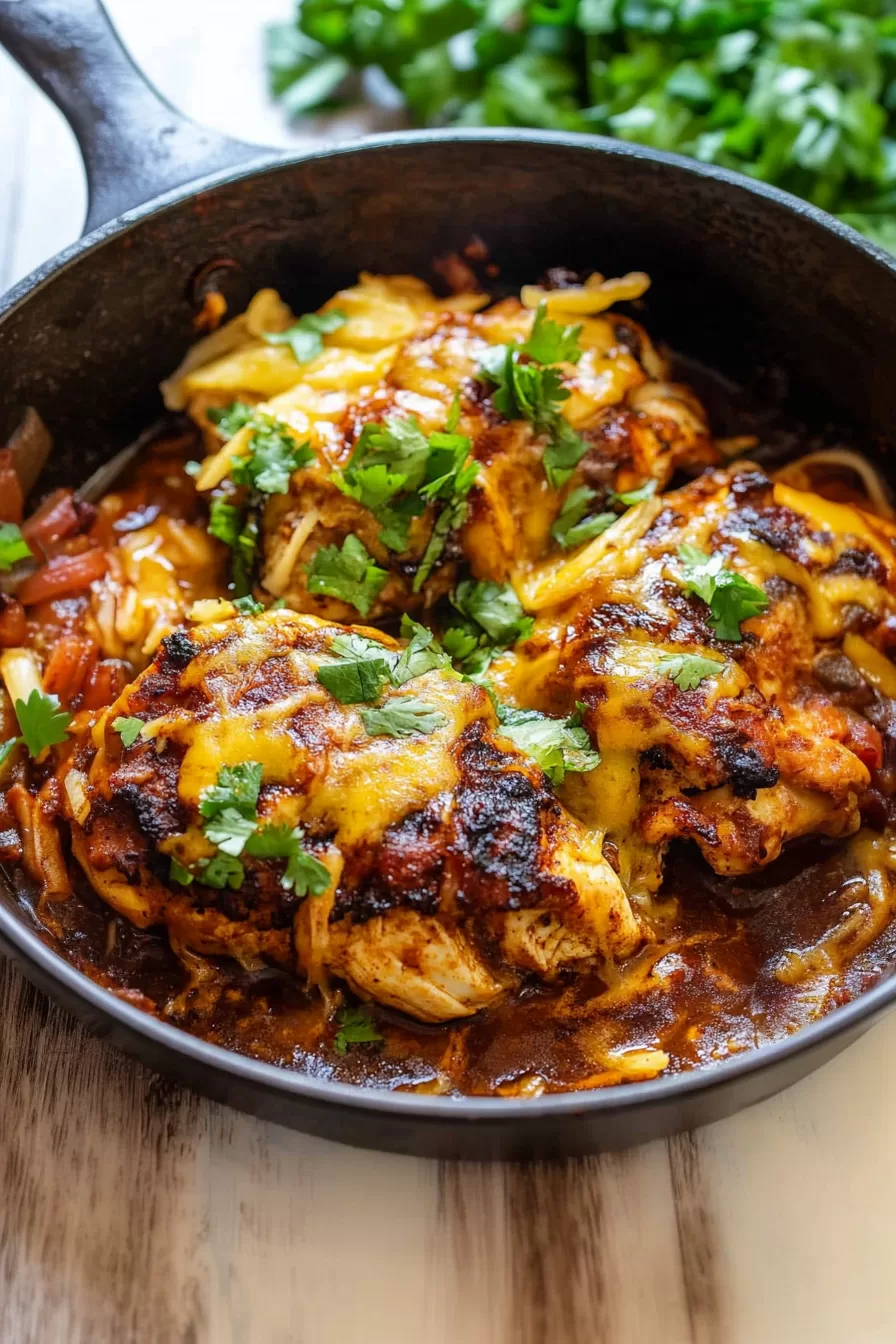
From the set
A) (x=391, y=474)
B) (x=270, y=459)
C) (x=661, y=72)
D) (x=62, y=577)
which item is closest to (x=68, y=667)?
(x=62, y=577)

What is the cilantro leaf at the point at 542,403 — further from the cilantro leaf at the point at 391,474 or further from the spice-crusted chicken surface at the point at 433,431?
the cilantro leaf at the point at 391,474

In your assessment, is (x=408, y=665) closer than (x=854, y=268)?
Yes

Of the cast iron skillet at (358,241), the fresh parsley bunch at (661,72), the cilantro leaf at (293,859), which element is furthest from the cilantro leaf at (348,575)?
the fresh parsley bunch at (661,72)

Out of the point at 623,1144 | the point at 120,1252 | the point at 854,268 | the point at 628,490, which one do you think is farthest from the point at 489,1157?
the point at 854,268

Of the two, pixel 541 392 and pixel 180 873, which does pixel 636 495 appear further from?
pixel 180 873

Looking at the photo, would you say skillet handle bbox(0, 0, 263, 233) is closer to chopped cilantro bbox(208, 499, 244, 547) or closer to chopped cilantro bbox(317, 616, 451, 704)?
chopped cilantro bbox(208, 499, 244, 547)

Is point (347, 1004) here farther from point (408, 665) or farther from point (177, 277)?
point (177, 277)

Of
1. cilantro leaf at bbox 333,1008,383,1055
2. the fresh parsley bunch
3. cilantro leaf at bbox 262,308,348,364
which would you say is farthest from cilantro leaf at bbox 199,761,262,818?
the fresh parsley bunch
